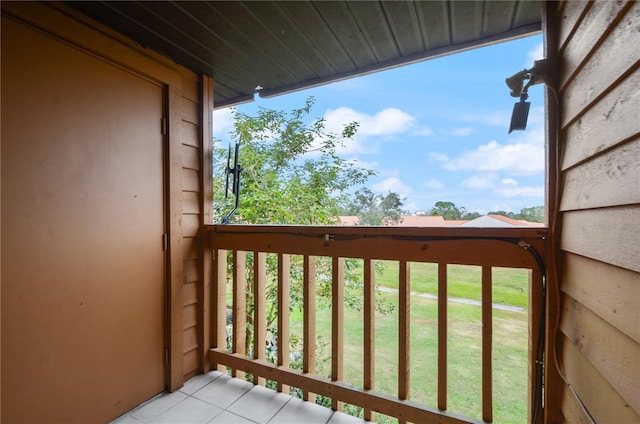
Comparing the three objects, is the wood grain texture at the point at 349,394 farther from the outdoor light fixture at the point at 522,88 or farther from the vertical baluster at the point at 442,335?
the outdoor light fixture at the point at 522,88

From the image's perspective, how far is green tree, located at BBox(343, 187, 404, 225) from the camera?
1828mm

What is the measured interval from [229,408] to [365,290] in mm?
1041

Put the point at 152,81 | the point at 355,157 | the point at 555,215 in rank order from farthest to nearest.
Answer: the point at 355,157 < the point at 152,81 < the point at 555,215

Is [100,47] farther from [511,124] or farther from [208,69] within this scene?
[511,124]

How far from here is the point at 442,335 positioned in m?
1.38

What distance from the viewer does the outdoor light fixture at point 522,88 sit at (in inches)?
42.9

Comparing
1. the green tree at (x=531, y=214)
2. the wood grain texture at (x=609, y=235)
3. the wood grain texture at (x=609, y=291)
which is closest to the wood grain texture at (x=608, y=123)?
the wood grain texture at (x=609, y=235)

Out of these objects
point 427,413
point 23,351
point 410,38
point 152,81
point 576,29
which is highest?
point 410,38

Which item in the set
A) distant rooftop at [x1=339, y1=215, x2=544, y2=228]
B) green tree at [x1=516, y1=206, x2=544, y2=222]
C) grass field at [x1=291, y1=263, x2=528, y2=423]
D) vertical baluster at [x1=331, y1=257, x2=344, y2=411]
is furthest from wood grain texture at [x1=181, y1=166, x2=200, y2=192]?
green tree at [x1=516, y1=206, x2=544, y2=222]

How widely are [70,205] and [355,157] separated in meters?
1.86

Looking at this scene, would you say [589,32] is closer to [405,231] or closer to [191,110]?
[405,231]

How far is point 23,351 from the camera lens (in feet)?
3.92

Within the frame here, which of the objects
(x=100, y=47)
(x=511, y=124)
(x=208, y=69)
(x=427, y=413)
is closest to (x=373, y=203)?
(x=511, y=124)

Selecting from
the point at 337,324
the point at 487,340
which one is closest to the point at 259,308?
the point at 337,324
